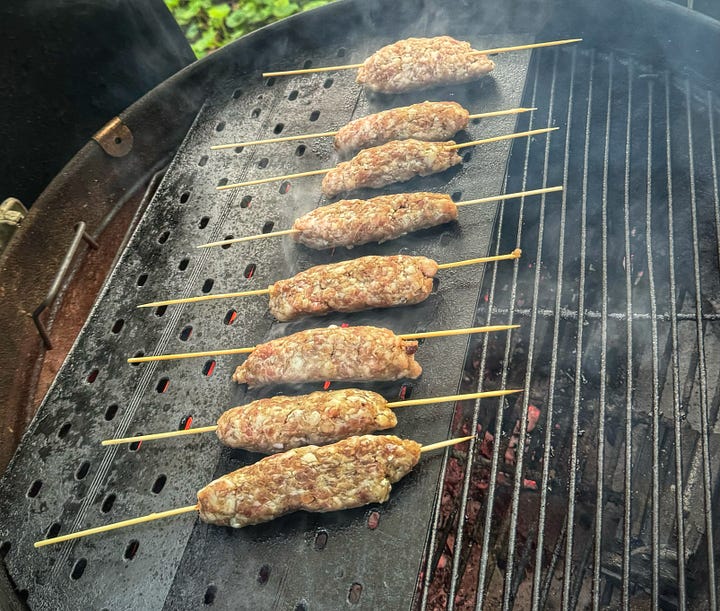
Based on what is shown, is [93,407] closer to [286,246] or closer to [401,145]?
[286,246]

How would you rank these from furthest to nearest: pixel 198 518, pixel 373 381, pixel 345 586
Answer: pixel 373 381 < pixel 198 518 < pixel 345 586

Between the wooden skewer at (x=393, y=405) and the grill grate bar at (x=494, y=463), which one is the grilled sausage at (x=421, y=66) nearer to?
the grill grate bar at (x=494, y=463)

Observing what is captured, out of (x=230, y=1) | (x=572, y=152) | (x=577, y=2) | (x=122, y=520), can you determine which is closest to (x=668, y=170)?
(x=572, y=152)

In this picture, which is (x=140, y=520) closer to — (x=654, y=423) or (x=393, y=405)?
(x=393, y=405)

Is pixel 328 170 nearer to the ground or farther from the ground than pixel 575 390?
farther from the ground

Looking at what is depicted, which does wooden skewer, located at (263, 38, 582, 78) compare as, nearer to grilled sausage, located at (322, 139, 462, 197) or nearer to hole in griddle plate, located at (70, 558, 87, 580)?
grilled sausage, located at (322, 139, 462, 197)

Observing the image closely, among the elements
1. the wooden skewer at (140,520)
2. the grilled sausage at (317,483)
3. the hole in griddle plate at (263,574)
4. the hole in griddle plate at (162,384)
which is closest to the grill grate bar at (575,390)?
the wooden skewer at (140,520)

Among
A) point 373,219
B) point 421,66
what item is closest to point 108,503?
point 373,219
